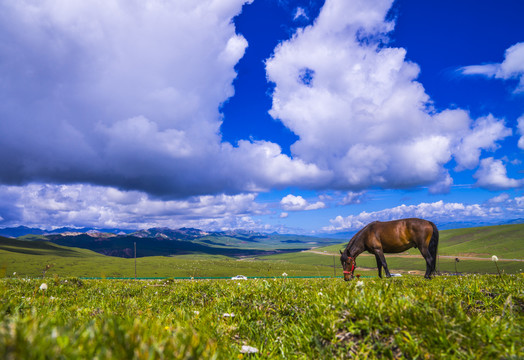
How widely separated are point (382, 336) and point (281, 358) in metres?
1.71

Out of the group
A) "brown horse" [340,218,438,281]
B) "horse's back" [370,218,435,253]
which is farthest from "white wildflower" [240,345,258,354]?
"horse's back" [370,218,435,253]

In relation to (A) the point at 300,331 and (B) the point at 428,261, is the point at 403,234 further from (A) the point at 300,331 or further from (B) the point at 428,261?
(A) the point at 300,331

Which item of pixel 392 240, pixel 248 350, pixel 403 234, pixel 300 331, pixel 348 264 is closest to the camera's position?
pixel 248 350

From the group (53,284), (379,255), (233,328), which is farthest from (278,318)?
(379,255)

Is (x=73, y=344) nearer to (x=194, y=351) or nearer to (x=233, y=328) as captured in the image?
(x=194, y=351)

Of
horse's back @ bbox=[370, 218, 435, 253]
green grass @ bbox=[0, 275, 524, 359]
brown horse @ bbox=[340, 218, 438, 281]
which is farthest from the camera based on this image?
horse's back @ bbox=[370, 218, 435, 253]

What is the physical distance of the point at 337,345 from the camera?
470cm

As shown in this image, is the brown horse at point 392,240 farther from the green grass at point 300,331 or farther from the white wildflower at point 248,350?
the white wildflower at point 248,350

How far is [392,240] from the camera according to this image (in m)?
24.4

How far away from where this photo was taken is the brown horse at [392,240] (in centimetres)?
2330

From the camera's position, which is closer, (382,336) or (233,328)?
(382,336)

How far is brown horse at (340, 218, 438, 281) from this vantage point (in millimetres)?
23297

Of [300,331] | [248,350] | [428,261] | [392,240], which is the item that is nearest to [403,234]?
[392,240]

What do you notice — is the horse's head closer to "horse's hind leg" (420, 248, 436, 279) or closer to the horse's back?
the horse's back
